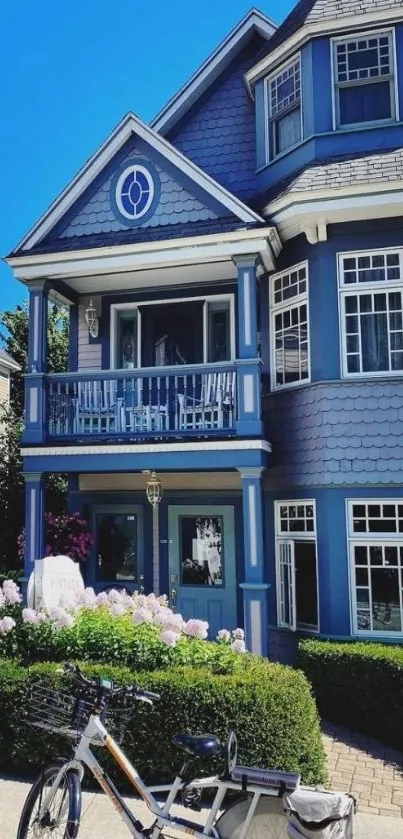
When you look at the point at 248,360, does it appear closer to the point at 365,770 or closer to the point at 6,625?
the point at 6,625

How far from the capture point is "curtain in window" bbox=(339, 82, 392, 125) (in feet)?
30.0

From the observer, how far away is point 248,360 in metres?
8.58

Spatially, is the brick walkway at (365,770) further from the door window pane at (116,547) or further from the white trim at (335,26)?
the white trim at (335,26)

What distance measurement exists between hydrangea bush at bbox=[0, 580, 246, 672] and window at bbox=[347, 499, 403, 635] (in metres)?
2.51

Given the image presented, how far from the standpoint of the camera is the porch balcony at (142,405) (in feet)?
28.3

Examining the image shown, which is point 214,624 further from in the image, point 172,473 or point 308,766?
point 308,766

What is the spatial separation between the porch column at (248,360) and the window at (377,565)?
1676mm

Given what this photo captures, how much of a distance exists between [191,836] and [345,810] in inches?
33.7

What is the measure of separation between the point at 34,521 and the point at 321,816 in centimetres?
692

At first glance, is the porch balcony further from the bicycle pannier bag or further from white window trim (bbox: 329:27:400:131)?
the bicycle pannier bag

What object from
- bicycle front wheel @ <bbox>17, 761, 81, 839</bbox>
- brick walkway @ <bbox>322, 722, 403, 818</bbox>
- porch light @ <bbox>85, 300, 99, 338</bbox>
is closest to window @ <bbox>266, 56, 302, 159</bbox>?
porch light @ <bbox>85, 300, 99, 338</bbox>

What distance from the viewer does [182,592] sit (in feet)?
33.9

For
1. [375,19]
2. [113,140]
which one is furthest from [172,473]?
[375,19]

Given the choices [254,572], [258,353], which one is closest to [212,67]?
[258,353]
